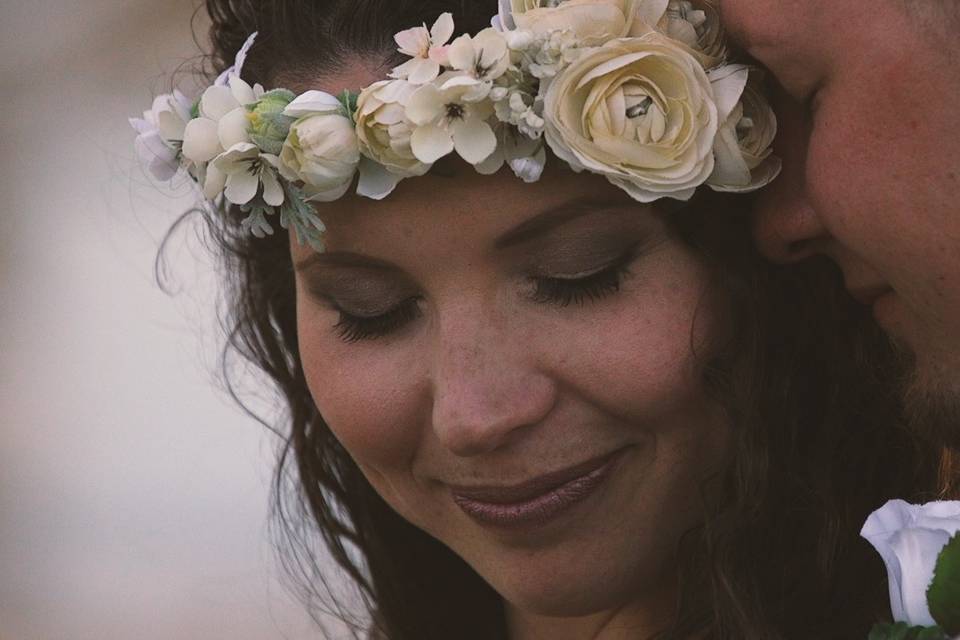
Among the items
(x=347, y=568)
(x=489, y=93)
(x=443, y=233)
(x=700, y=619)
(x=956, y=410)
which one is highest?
(x=489, y=93)

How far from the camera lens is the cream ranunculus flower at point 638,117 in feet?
9.11

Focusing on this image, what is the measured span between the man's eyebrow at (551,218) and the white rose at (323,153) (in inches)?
11.5

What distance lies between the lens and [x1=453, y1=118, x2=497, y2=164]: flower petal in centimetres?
279

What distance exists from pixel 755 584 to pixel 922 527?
0.66 meters

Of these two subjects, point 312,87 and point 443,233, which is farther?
point 312,87

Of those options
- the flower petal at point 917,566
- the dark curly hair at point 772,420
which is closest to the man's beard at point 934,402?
the dark curly hair at point 772,420

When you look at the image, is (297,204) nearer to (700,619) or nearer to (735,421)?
(735,421)

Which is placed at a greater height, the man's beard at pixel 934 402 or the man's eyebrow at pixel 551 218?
the man's eyebrow at pixel 551 218

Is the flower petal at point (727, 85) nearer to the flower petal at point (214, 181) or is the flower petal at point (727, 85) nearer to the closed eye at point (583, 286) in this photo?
the closed eye at point (583, 286)

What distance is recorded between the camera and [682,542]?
10.0 ft

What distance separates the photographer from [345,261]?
3053mm

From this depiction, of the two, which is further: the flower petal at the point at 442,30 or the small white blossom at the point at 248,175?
the small white blossom at the point at 248,175

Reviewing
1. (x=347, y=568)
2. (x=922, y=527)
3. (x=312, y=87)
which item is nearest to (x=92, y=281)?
(x=347, y=568)

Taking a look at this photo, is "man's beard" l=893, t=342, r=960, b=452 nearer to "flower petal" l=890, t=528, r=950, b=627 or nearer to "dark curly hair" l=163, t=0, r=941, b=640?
"dark curly hair" l=163, t=0, r=941, b=640
